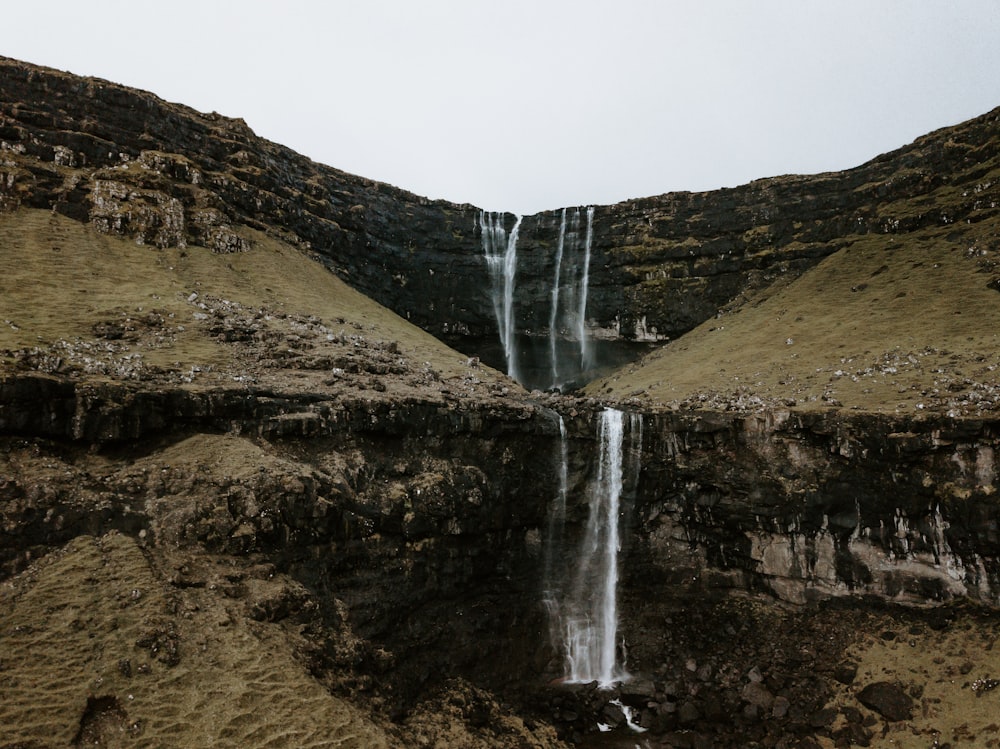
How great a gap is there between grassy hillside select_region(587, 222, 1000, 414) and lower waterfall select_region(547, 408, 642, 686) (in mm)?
5826

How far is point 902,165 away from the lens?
173ft

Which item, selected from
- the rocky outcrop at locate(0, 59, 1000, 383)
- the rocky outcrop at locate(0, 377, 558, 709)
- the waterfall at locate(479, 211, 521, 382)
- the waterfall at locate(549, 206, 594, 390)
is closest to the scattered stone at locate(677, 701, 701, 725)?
the rocky outcrop at locate(0, 377, 558, 709)

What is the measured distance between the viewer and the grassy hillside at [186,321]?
26391 mm

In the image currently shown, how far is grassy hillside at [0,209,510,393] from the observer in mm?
26391

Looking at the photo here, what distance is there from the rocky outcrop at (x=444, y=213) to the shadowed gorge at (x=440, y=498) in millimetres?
457

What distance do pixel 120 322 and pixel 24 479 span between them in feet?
45.4

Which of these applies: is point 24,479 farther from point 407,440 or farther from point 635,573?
point 635,573

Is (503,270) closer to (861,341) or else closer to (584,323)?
(584,323)

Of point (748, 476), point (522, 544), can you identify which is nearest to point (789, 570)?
point (748, 476)

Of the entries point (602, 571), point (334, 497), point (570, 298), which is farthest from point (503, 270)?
point (334, 497)

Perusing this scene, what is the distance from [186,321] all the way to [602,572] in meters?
27.3

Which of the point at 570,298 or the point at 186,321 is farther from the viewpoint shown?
the point at 570,298

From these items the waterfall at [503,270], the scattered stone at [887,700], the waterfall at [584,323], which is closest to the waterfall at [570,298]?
the waterfall at [584,323]

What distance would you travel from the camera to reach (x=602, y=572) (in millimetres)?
31922
